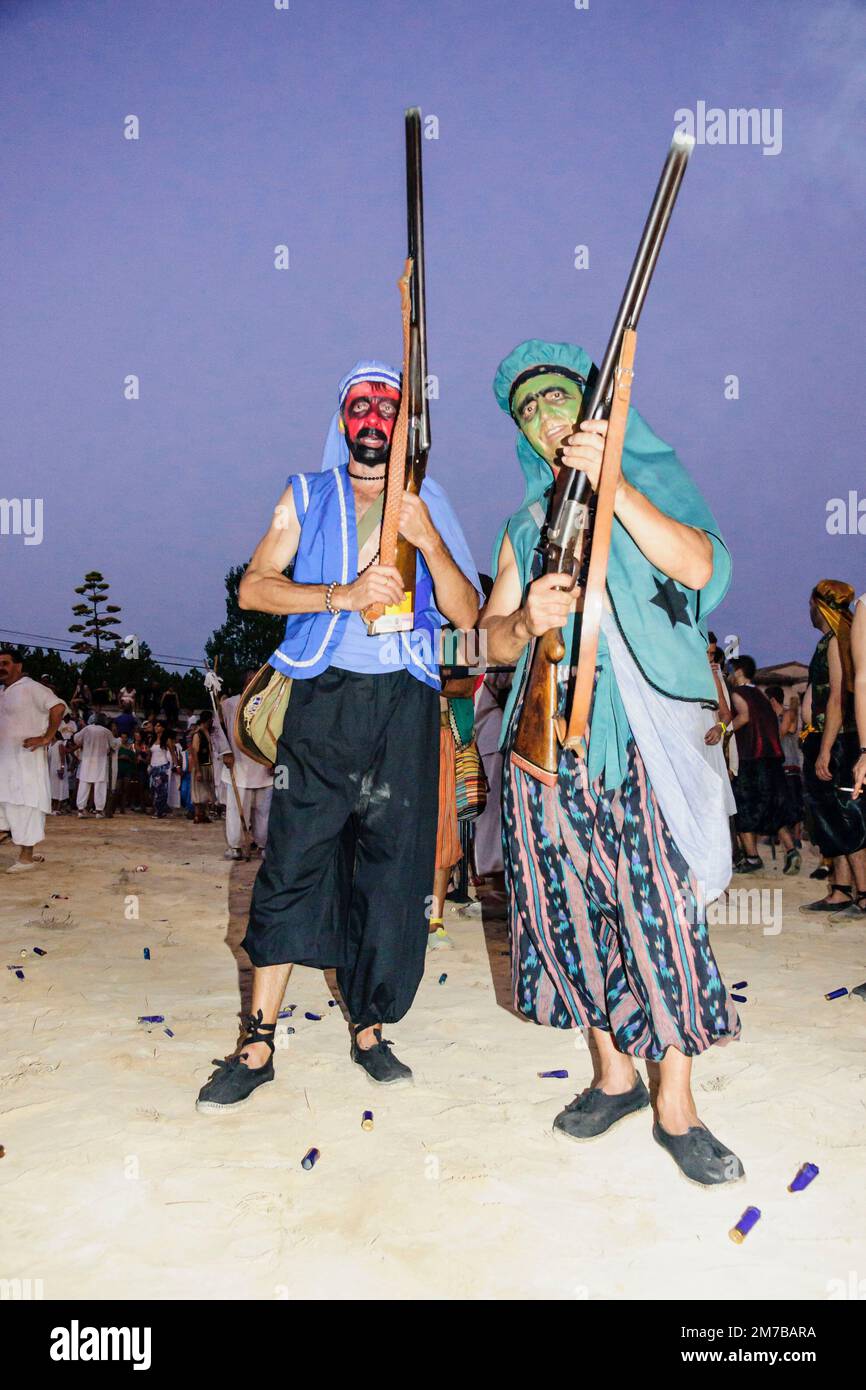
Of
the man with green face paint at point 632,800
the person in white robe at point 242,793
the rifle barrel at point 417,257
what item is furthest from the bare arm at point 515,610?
the person in white robe at point 242,793

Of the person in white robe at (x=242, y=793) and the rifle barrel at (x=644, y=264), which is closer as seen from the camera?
the rifle barrel at (x=644, y=264)

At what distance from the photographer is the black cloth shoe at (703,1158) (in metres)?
2.48

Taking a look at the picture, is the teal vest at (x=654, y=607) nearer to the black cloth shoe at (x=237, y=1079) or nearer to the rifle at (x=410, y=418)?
the rifle at (x=410, y=418)

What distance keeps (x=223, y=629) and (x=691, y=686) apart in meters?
57.8

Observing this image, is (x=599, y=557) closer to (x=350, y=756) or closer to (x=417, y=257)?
(x=350, y=756)

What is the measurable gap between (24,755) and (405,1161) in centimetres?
731

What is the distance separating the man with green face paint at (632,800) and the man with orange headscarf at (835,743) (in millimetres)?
3639

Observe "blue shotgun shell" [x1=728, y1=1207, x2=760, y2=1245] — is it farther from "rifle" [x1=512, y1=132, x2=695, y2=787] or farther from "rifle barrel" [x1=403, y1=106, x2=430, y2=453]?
"rifle barrel" [x1=403, y1=106, x2=430, y2=453]

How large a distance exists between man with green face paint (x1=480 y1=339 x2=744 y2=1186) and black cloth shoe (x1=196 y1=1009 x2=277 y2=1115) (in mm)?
913

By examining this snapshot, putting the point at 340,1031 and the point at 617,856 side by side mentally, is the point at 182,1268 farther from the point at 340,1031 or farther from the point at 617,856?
the point at 340,1031

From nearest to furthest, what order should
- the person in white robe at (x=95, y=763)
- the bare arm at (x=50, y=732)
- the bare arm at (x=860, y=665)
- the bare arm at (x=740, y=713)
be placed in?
the bare arm at (x=860, y=665), the bare arm at (x=50, y=732), the bare arm at (x=740, y=713), the person in white robe at (x=95, y=763)

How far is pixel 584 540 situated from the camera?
2.68m

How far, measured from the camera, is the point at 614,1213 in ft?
7.74
